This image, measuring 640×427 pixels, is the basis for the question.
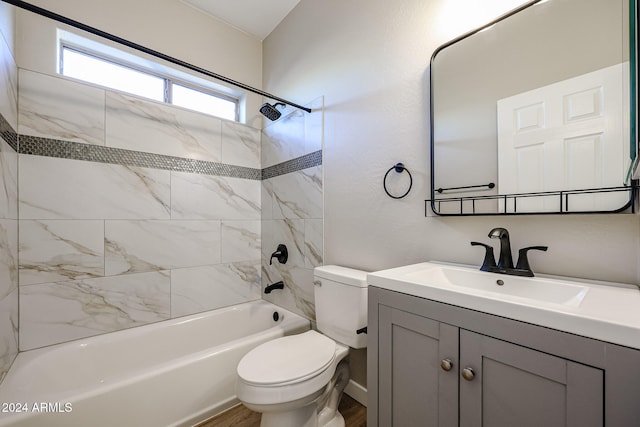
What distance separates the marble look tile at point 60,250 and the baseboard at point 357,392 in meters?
1.80

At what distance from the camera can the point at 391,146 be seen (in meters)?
1.52

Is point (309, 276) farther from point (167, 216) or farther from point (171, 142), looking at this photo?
point (171, 142)

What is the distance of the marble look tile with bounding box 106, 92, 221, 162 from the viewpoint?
72.4 inches

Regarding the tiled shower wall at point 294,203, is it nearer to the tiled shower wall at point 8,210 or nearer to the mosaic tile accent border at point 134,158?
the mosaic tile accent border at point 134,158

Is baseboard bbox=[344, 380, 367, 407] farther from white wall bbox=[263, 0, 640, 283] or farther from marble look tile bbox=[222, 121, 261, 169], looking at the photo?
marble look tile bbox=[222, 121, 261, 169]

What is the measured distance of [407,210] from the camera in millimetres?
1445

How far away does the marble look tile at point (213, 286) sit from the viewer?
2.07m

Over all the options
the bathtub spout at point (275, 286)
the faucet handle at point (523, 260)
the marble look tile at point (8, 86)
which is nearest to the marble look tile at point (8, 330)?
the marble look tile at point (8, 86)

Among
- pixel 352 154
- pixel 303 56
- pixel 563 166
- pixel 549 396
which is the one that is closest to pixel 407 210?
pixel 352 154

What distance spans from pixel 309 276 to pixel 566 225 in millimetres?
1500

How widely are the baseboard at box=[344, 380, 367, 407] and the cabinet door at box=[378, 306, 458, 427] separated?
2.31 ft

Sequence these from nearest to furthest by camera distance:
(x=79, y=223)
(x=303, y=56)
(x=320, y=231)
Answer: (x=79, y=223) < (x=320, y=231) < (x=303, y=56)

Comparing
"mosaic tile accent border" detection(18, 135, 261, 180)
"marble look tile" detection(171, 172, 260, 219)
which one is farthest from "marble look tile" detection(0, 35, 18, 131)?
"marble look tile" detection(171, 172, 260, 219)

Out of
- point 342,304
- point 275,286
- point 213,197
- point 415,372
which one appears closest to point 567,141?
point 415,372
